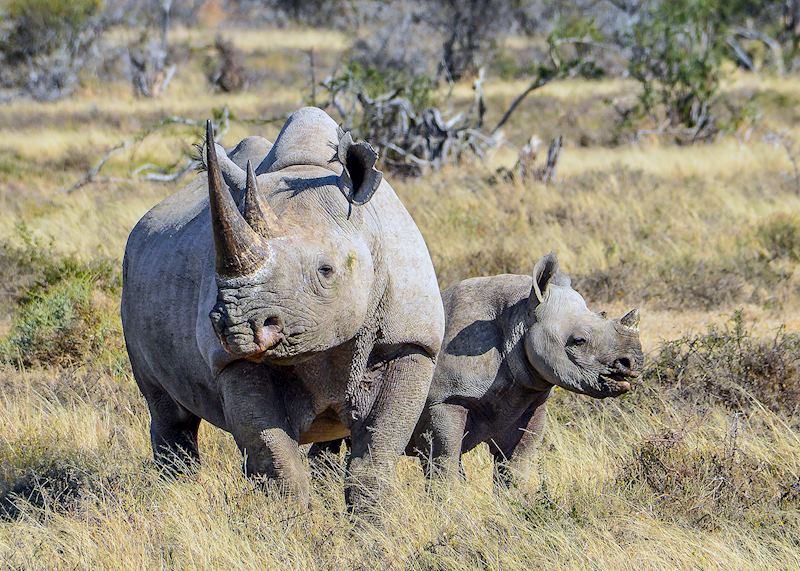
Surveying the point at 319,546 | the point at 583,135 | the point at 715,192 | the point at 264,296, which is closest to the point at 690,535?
the point at 319,546

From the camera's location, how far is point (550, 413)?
23.4ft

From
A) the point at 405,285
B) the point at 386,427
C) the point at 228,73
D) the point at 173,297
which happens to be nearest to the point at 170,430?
the point at 173,297

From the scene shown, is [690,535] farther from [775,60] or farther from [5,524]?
[775,60]

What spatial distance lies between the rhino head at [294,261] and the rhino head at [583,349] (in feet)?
4.67

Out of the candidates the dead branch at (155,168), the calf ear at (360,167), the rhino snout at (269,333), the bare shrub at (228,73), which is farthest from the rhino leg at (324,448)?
the bare shrub at (228,73)

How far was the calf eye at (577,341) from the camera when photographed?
5.87 metres

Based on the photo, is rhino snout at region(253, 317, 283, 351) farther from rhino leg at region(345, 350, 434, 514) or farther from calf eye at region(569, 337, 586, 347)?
calf eye at region(569, 337, 586, 347)

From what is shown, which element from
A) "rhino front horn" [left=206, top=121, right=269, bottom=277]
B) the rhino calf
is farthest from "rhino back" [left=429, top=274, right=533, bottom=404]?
"rhino front horn" [left=206, top=121, right=269, bottom=277]

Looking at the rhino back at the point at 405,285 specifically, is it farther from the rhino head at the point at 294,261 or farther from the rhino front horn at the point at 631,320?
the rhino front horn at the point at 631,320

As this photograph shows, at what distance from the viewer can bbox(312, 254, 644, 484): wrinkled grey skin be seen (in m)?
5.81

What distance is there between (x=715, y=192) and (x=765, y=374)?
717 cm

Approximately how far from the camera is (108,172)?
17766 mm

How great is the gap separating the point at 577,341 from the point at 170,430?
2.01m

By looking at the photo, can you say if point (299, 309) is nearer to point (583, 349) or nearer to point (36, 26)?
point (583, 349)
